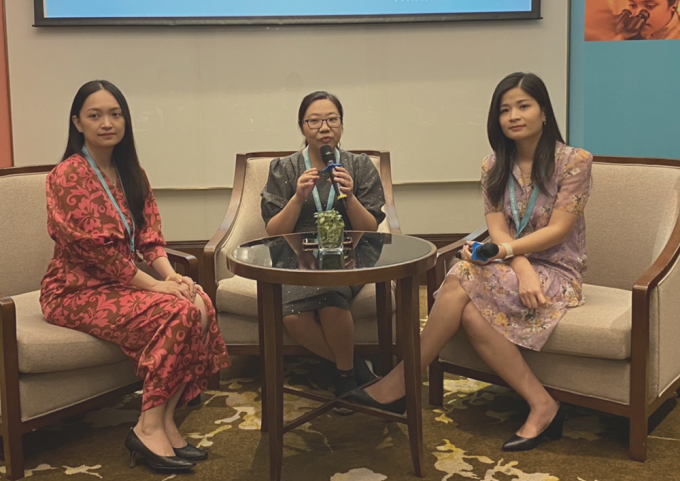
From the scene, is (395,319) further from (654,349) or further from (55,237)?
(55,237)

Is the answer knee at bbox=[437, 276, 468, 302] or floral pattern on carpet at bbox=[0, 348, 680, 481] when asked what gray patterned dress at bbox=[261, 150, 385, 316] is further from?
floral pattern on carpet at bbox=[0, 348, 680, 481]

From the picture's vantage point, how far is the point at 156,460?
2.45 metres

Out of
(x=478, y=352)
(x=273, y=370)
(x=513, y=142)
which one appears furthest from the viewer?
(x=513, y=142)

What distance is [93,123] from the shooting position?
2.65 metres

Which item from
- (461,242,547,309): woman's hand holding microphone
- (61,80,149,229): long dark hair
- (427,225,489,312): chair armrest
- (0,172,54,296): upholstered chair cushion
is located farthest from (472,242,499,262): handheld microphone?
(0,172,54,296): upholstered chair cushion

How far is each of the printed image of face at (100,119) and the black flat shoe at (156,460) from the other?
0.96 metres

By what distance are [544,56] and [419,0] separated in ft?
2.58

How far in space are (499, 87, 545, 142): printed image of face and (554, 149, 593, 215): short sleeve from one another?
0.16m

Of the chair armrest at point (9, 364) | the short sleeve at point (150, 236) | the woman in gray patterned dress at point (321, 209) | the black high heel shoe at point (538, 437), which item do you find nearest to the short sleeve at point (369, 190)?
the woman in gray patterned dress at point (321, 209)

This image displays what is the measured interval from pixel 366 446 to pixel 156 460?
668 millimetres

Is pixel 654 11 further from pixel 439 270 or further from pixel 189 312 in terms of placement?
pixel 189 312

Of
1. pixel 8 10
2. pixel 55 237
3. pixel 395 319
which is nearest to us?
pixel 55 237

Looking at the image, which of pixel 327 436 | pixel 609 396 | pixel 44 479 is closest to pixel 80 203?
pixel 44 479

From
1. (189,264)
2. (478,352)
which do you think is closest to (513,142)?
(478,352)
